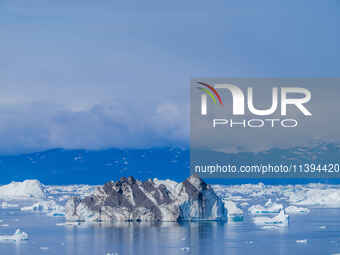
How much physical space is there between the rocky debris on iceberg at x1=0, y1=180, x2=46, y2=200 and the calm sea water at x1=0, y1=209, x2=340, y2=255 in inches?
1029

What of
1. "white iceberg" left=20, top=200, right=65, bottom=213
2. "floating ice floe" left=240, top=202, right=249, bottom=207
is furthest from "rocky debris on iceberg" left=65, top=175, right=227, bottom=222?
"floating ice floe" left=240, top=202, right=249, bottom=207

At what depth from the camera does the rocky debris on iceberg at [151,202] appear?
3912cm

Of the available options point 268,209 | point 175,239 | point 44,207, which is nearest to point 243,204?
point 268,209

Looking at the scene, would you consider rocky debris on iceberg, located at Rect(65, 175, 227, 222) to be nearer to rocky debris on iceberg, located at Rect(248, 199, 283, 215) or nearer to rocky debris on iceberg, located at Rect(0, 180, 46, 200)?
rocky debris on iceberg, located at Rect(248, 199, 283, 215)

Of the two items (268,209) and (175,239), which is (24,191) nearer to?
(268,209)

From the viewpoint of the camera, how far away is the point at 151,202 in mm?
39219

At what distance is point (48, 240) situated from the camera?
1195 inches

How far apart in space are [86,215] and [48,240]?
10.00m

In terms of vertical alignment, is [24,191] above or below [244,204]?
above

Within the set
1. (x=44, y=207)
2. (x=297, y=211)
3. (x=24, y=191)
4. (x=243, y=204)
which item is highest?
(x=24, y=191)

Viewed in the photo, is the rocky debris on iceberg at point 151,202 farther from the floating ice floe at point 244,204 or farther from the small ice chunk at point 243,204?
the floating ice floe at point 244,204

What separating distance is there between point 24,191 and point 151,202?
102 ft

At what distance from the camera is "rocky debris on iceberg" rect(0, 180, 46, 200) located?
66.4m

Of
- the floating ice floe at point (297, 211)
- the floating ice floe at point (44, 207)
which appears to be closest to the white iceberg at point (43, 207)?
the floating ice floe at point (44, 207)
